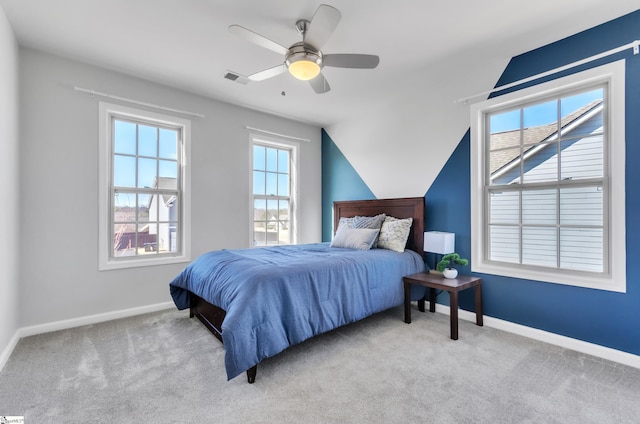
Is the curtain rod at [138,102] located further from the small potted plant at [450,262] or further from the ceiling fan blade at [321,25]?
the small potted plant at [450,262]

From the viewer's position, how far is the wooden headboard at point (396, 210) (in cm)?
355

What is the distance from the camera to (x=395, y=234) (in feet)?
11.4

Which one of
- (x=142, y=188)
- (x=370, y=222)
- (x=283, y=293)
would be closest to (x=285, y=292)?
(x=283, y=293)

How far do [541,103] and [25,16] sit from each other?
4443mm

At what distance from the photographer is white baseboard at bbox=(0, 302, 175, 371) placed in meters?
2.44

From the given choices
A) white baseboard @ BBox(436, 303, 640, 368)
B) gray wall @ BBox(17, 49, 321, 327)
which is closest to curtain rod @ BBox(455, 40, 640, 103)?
white baseboard @ BBox(436, 303, 640, 368)

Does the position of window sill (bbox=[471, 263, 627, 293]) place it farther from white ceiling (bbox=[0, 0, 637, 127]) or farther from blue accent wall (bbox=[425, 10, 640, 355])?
white ceiling (bbox=[0, 0, 637, 127])

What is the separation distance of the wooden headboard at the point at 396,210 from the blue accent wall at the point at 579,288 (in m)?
0.40

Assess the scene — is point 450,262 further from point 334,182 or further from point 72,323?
point 72,323

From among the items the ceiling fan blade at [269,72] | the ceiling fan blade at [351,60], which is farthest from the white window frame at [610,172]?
the ceiling fan blade at [269,72]

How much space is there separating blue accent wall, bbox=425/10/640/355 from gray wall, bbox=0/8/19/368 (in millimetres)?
4073

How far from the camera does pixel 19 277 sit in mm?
2736

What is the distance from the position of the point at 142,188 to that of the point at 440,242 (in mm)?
3401

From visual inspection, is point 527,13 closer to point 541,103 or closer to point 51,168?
point 541,103
